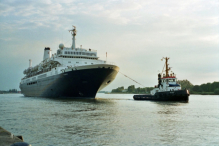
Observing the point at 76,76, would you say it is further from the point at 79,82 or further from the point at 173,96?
the point at 173,96

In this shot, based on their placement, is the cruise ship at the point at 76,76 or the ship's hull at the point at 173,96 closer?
the cruise ship at the point at 76,76

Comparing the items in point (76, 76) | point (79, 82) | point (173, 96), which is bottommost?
point (173, 96)

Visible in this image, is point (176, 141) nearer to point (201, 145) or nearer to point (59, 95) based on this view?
point (201, 145)

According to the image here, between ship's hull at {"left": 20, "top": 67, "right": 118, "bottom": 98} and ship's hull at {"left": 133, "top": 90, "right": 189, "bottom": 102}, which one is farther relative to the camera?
ship's hull at {"left": 133, "top": 90, "right": 189, "bottom": 102}

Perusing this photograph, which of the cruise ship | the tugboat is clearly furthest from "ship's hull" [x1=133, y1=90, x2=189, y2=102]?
the cruise ship

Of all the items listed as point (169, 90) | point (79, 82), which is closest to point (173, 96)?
point (169, 90)

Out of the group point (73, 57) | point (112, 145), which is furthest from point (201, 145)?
point (73, 57)

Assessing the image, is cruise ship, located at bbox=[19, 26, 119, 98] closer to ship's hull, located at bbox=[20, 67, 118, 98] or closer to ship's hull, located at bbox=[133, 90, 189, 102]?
ship's hull, located at bbox=[20, 67, 118, 98]

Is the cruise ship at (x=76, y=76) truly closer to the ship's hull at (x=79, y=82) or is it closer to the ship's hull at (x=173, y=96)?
the ship's hull at (x=79, y=82)

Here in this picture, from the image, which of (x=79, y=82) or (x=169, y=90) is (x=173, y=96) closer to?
(x=169, y=90)

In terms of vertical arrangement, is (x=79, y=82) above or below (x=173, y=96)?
above

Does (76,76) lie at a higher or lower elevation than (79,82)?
higher

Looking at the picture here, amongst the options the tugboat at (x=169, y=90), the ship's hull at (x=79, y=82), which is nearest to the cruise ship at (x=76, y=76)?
the ship's hull at (x=79, y=82)

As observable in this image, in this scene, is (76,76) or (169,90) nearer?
(76,76)
